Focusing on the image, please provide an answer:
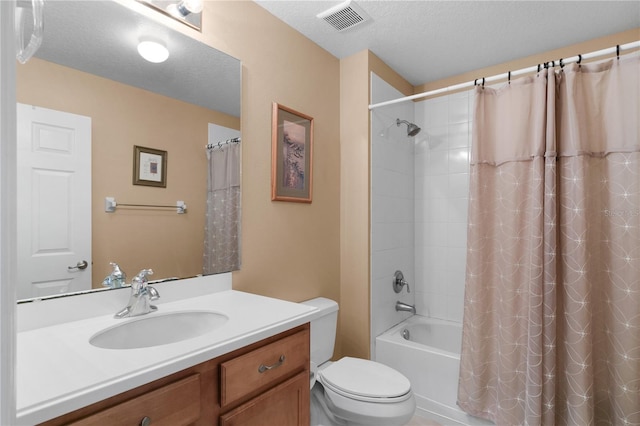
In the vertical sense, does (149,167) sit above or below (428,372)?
above

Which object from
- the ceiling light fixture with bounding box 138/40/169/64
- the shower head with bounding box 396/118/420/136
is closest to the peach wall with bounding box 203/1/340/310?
the ceiling light fixture with bounding box 138/40/169/64

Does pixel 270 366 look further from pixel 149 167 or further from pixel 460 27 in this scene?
pixel 460 27

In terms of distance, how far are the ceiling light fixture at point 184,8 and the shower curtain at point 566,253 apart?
1579 mm

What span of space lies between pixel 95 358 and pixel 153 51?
1.16 meters

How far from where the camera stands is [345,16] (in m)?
1.90

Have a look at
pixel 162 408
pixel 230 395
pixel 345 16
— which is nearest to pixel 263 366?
pixel 230 395

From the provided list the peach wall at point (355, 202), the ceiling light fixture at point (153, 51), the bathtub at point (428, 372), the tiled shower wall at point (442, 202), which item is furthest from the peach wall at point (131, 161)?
the tiled shower wall at point (442, 202)

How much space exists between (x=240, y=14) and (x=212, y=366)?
5.35 feet

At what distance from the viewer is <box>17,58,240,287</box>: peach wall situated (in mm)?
1143

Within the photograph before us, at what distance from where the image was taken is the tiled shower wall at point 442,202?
8.80ft

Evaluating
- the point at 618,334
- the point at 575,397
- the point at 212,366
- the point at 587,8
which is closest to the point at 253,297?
the point at 212,366

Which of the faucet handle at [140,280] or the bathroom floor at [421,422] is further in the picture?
the bathroom floor at [421,422]

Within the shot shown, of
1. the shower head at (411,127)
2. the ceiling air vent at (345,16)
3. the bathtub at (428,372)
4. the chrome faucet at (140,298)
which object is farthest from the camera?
the shower head at (411,127)

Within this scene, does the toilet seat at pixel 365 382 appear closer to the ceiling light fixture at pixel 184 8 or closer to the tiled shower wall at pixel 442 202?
the tiled shower wall at pixel 442 202
